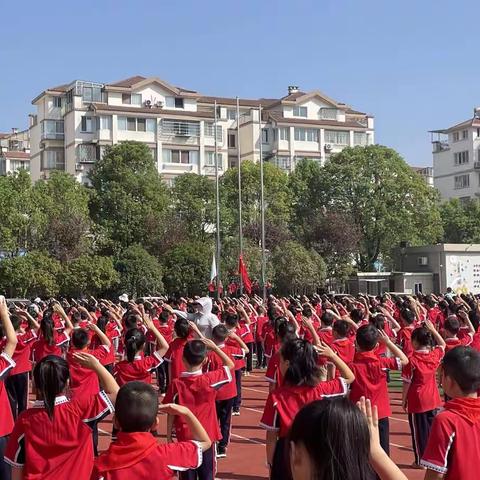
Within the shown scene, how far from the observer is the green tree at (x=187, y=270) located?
1507 inches

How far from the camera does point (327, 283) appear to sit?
4325 centimetres

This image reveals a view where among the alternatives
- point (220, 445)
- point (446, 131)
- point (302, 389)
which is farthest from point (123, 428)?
point (446, 131)

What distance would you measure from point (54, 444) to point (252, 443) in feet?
18.0

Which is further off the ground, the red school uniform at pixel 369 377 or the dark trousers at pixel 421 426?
the red school uniform at pixel 369 377

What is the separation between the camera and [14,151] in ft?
229

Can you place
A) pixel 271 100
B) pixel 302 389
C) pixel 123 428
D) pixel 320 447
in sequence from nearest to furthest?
1. pixel 320 447
2. pixel 123 428
3. pixel 302 389
4. pixel 271 100

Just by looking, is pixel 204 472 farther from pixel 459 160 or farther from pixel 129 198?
pixel 459 160

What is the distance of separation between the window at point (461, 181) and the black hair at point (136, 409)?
64.5m

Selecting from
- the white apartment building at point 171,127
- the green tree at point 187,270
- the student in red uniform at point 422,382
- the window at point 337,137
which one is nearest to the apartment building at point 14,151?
the white apartment building at point 171,127

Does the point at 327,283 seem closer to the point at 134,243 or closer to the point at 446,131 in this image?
the point at 134,243

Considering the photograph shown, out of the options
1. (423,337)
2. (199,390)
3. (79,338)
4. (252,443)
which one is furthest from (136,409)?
(252,443)

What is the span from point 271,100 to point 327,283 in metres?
25.3

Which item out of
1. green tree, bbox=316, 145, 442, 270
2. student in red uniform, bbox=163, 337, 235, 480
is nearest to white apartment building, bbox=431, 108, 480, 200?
green tree, bbox=316, 145, 442, 270

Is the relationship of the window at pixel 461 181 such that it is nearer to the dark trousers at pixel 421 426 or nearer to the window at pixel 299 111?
the window at pixel 299 111
